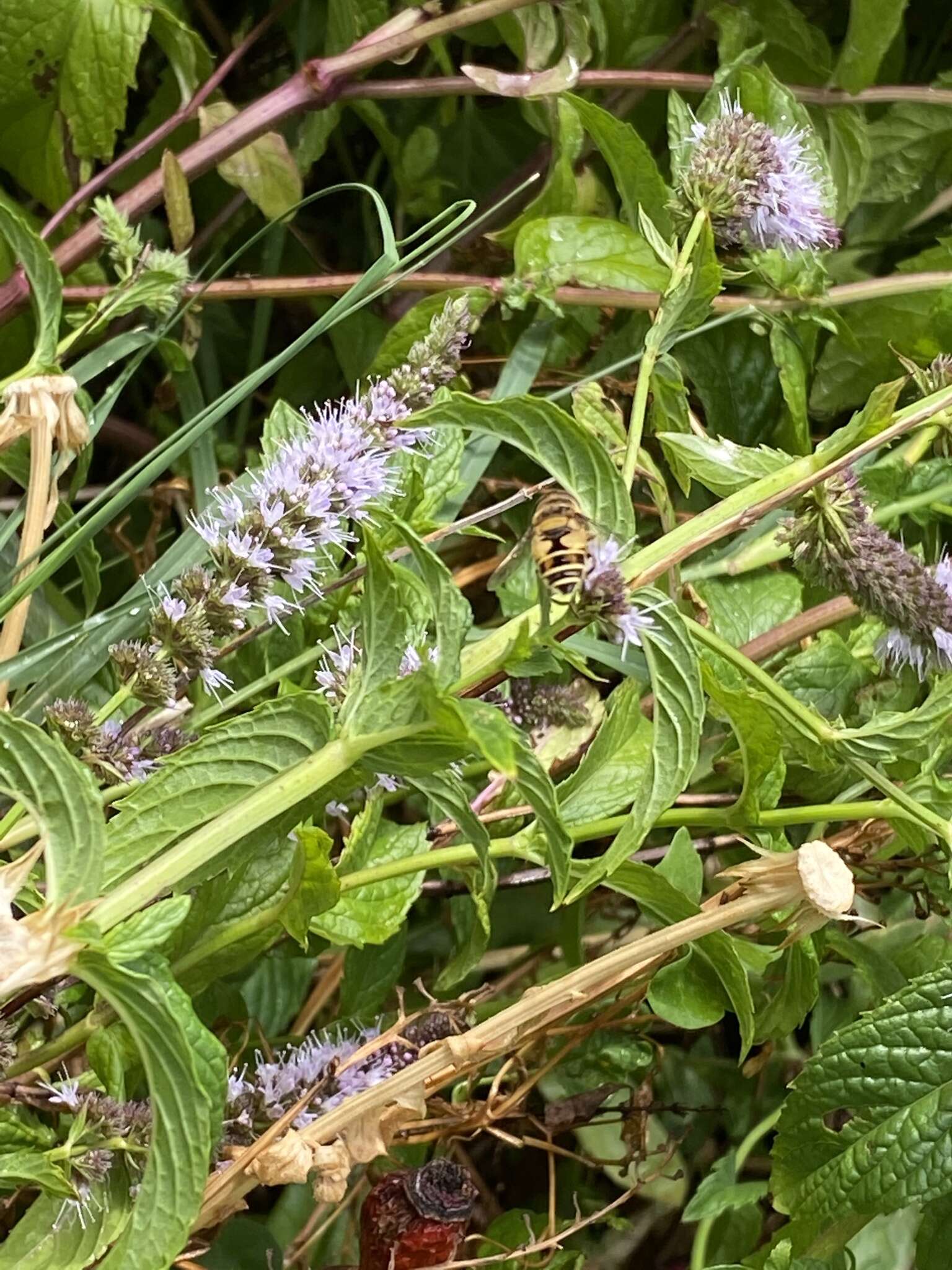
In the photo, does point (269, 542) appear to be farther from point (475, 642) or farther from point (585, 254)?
point (585, 254)

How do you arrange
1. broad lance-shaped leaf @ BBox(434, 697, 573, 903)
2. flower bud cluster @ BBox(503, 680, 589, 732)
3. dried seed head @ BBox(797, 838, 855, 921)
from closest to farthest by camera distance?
broad lance-shaped leaf @ BBox(434, 697, 573, 903), dried seed head @ BBox(797, 838, 855, 921), flower bud cluster @ BBox(503, 680, 589, 732)

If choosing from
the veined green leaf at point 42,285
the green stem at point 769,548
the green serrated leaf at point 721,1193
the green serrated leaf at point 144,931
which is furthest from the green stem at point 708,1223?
the veined green leaf at point 42,285

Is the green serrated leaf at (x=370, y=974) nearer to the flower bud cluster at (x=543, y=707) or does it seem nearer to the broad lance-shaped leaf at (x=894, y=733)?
the flower bud cluster at (x=543, y=707)

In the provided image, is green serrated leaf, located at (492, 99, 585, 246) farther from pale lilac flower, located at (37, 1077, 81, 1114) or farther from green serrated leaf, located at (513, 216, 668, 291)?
pale lilac flower, located at (37, 1077, 81, 1114)

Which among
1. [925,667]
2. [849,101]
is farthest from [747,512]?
[849,101]

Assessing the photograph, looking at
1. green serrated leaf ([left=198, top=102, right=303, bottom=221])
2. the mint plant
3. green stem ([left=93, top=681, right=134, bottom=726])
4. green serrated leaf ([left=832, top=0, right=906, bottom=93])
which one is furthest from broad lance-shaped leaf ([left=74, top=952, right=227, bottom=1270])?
green serrated leaf ([left=832, top=0, right=906, bottom=93])

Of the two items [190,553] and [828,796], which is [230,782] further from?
[828,796]

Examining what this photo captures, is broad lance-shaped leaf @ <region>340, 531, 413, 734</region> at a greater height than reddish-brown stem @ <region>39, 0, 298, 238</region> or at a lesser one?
lesser

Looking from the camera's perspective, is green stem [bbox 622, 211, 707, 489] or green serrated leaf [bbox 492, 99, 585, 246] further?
green serrated leaf [bbox 492, 99, 585, 246]
